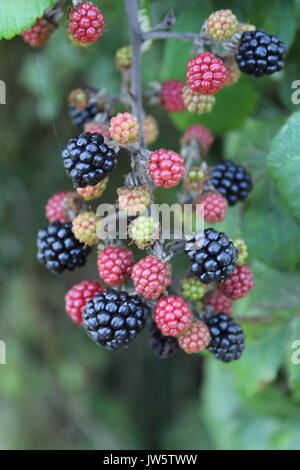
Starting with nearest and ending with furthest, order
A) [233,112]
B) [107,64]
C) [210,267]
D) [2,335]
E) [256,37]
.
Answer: [210,267]
[256,37]
[233,112]
[107,64]
[2,335]

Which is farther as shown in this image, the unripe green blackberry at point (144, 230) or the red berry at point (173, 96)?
the red berry at point (173, 96)

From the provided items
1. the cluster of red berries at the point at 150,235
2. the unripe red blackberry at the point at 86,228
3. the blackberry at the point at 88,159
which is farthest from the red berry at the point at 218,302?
the blackberry at the point at 88,159

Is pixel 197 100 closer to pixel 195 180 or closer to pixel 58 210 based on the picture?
pixel 195 180

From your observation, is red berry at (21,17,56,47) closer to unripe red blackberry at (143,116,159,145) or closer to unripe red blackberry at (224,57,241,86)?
unripe red blackberry at (143,116,159,145)

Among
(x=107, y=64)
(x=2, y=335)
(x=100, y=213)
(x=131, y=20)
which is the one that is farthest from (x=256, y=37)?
(x=2, y=335)

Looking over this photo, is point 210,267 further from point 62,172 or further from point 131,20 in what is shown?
point 62,172

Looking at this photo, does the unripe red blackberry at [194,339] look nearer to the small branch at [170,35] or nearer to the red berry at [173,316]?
the red berry at [173,316]

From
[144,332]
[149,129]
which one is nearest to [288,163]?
[149,129]
